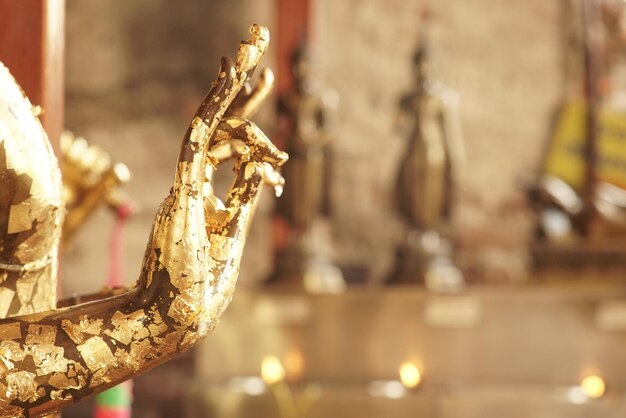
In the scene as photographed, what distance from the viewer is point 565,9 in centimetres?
368

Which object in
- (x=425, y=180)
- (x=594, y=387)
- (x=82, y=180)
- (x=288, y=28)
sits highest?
(x=288, y=28)

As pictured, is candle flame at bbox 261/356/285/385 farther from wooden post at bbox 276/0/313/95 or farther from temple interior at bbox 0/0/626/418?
wooden post at bbox 276/0/313/95

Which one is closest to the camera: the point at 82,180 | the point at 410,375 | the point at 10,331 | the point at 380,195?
the point at 10,331

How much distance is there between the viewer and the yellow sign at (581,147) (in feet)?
11.8

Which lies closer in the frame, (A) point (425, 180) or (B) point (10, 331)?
(B) point (10, 331)

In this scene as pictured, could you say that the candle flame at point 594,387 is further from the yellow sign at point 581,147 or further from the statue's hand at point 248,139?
the statue's hand at point 248,139

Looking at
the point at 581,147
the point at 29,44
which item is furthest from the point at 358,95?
the point at 29,44

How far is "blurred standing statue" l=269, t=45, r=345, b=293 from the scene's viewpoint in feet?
8.41

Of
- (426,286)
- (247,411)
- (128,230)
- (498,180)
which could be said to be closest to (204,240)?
(247,411)

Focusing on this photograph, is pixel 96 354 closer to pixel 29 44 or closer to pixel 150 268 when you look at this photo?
pixel 150 268

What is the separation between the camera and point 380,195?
359 centimetres

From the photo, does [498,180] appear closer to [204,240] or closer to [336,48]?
[336,48]

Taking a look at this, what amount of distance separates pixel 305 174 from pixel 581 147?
4.59 feet

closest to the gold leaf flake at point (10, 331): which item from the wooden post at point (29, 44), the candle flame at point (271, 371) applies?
the wooden post at point (29, 44)
